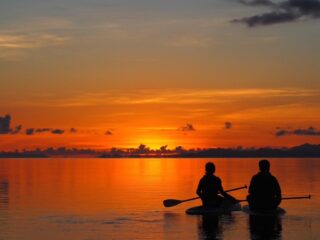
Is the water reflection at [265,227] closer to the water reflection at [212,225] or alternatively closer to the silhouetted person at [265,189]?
the silhouetted person at [265,189]

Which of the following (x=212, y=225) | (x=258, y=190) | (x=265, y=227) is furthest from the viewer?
(x=258, y=190)

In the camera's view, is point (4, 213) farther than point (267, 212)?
Yes

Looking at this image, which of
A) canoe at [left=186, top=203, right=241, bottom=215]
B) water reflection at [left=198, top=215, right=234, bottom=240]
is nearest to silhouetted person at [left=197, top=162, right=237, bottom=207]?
canoe at [left=186, top=203, right=241, bottom=215]

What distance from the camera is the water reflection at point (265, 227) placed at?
1950cm

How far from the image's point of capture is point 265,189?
79.2 feet

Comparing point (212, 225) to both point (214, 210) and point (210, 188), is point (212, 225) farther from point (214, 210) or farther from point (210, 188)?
point (214, 210)

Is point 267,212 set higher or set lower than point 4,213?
higher

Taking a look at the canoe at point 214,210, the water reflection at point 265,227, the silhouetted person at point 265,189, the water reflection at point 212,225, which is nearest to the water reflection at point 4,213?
the water reflection at point 212,225

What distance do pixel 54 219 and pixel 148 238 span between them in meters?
7.06

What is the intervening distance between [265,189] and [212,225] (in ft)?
9.78

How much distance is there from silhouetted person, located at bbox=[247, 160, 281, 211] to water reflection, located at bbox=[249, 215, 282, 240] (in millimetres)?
556

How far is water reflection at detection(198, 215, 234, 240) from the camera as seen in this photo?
19812 millimetres

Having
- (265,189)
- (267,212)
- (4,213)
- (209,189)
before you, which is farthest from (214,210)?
(4,213)

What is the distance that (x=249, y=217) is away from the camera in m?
24.5
